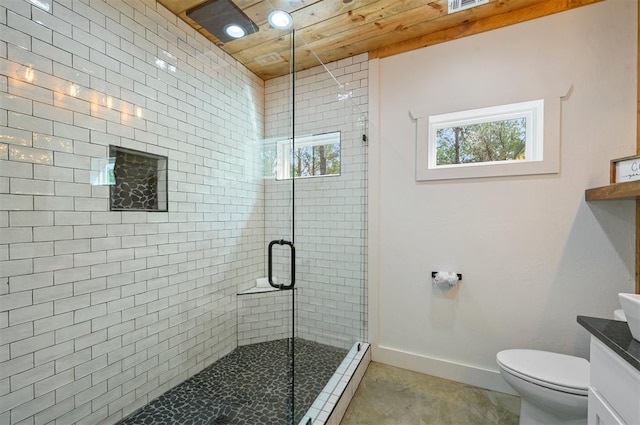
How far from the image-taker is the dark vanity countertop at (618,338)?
0.74 metres

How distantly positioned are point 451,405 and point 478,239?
1.18 meters

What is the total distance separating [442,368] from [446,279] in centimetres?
73

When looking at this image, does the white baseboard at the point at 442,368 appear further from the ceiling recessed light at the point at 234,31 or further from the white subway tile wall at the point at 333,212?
the ceiling recessed light at the point at 234,31

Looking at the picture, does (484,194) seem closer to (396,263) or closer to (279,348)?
(396,263)

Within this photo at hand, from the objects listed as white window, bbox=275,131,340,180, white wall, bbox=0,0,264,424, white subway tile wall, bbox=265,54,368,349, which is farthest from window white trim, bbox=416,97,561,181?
white wall, bbox=0,0,264,424

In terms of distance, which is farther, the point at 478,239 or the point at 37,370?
the point at 478,239

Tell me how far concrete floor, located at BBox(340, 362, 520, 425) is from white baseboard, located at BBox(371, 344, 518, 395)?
0.04 metres

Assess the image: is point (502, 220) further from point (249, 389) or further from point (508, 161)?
point (249, 389)

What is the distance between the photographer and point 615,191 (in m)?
1.45

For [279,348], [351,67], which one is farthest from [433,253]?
[351,67]

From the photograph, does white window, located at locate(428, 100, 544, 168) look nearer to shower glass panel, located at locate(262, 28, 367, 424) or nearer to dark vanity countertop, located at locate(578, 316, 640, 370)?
shower glass panel, located at locate(262, 28, 367, 424)

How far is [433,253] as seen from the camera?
6.98 feet

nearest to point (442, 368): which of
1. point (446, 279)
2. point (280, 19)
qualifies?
point (446, 279)

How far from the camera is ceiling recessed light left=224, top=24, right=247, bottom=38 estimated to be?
2.02 meters
